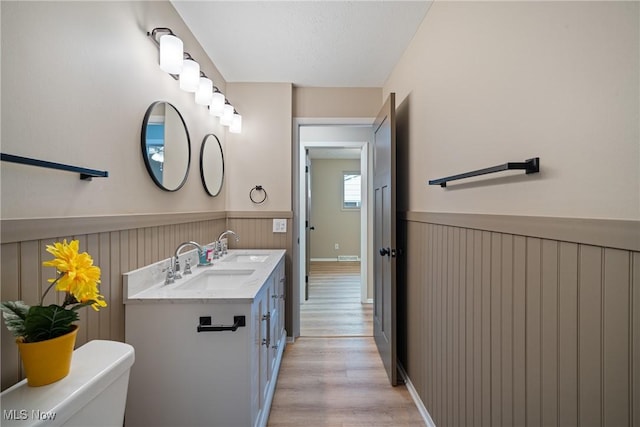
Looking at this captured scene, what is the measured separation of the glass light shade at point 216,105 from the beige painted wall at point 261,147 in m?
0.53

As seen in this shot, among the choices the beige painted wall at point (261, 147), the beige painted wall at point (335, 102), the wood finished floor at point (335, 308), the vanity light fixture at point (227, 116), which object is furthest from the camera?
the wood finished floor at point (335, 308)

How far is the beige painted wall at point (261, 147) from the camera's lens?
2.62 meters

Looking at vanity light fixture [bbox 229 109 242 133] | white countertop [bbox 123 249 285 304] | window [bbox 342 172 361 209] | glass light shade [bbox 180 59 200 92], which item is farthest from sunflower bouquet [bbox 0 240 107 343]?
window [bbox 342 172 361 209]

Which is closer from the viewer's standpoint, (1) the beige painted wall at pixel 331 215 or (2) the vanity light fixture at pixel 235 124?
(2) the vanity light fixture at pixel 235 124

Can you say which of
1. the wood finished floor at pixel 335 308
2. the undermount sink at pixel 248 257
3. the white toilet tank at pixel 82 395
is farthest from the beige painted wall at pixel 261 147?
the white toilet tank at pixel 82 395

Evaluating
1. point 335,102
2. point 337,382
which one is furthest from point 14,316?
point 335,102

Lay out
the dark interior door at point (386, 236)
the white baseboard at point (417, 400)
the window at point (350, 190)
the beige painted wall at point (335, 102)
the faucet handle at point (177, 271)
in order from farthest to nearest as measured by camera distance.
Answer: the window at point (350, 190) < the beige painted wall at point (335, 102) < the dark interior door at point (386, 236) < the white baseboard at point (417, 400) < the faucet handle at point (177, 271)

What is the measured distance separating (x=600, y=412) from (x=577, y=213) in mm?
479

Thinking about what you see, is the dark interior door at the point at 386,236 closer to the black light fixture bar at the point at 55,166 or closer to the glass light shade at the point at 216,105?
the glass light shade at the point at 216,105

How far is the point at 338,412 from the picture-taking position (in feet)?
5.66

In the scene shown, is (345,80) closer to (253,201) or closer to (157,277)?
(253,201)

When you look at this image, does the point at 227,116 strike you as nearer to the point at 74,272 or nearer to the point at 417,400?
the point at 74,272

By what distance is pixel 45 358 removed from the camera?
0.68 metres

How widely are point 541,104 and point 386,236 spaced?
54.3 inches
